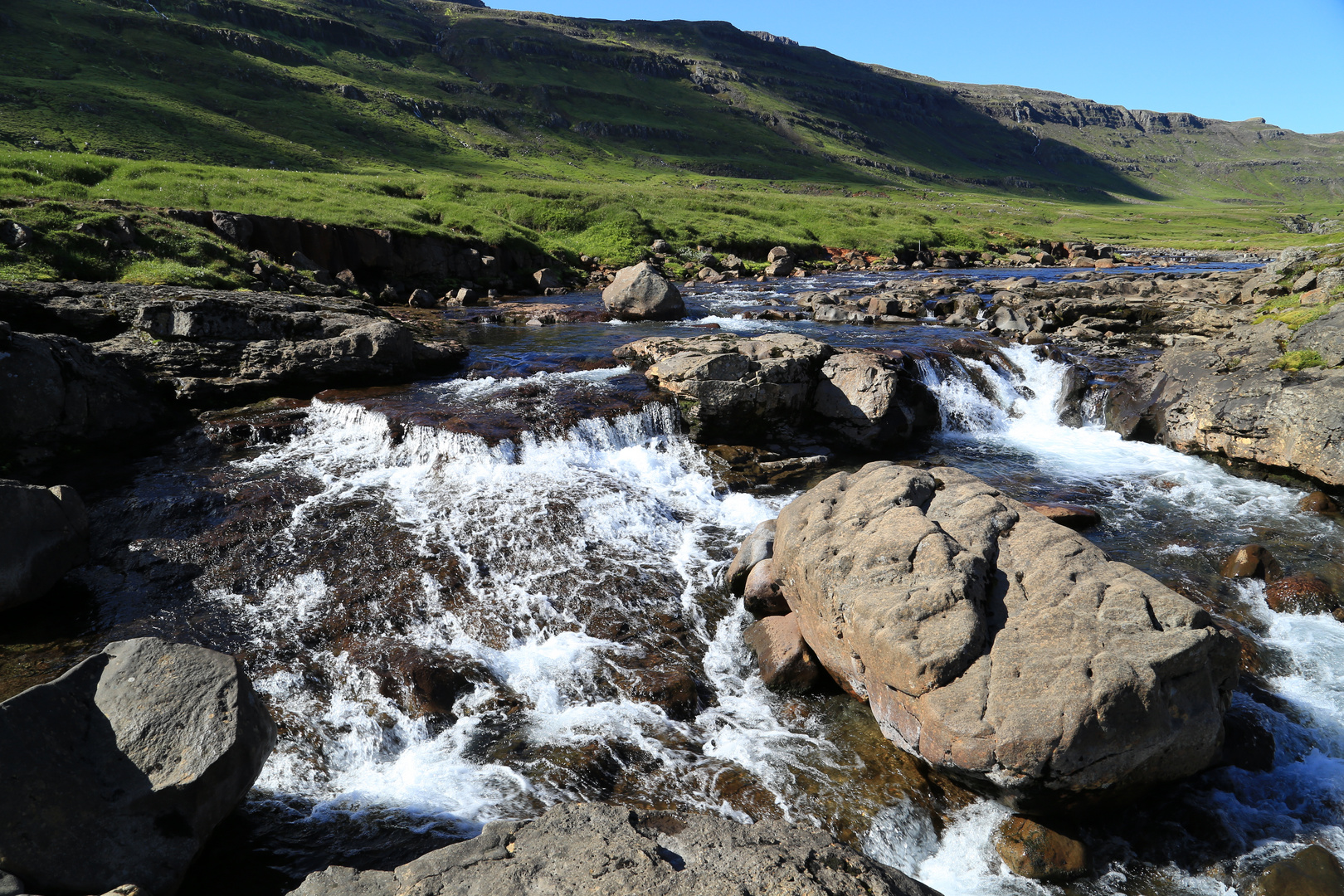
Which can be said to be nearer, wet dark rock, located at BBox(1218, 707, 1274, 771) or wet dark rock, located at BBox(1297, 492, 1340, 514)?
wet dark rock, located at BBox(1218, 707, 1274, 771)

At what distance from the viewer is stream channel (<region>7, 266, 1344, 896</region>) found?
792 centimetres

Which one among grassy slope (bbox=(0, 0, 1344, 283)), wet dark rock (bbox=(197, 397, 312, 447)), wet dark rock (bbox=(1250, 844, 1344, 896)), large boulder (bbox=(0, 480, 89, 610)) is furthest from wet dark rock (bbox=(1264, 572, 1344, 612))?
grassy slope (bbox=(0, 0, 1344, 283))

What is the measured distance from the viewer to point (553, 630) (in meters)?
11.7

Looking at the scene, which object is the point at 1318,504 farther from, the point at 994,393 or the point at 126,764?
the point at 126,764

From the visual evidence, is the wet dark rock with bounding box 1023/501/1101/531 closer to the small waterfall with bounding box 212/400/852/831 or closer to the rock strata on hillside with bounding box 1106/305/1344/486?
the rock strata on hillside with bounding box 1106/305/1344/486

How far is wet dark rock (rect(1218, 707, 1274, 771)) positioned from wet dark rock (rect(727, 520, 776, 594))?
7035 mm

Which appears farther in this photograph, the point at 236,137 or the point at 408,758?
the point at 236,137

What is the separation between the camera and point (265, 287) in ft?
90.1

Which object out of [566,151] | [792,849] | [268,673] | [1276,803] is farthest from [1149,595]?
[566,151]

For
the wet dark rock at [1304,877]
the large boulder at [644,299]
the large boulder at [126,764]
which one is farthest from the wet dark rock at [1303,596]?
the large boulder at [644,299]

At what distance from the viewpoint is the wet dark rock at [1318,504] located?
603 inches

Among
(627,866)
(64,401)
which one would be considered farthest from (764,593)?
(64,401)

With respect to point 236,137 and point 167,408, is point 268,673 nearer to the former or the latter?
point 167,408

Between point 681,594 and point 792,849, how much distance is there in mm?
7232
